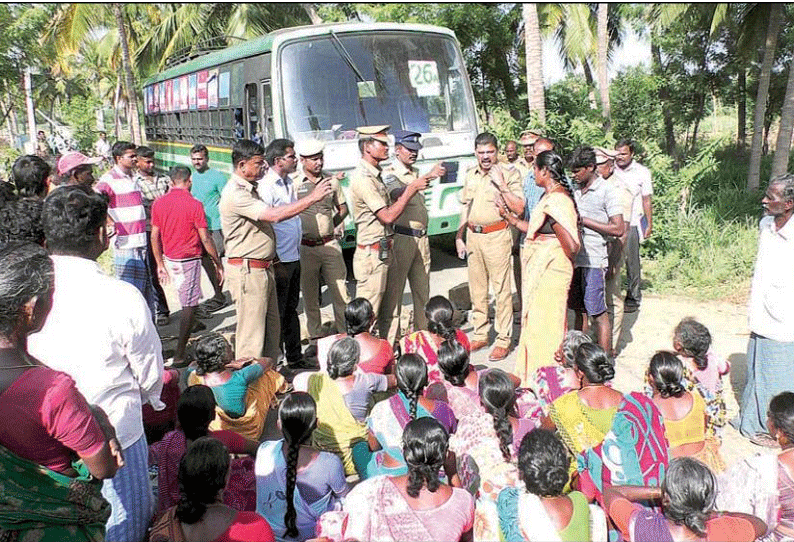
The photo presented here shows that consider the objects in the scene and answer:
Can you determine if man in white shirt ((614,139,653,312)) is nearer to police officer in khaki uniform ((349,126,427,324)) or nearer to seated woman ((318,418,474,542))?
police officer in khaki uniform ((349,126,427,324))

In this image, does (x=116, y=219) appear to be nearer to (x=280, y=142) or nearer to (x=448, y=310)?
(x=280, y=142)

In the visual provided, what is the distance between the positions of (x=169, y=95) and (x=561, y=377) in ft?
36.3

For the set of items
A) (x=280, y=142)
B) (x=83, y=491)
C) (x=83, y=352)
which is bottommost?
(x=83, y=491)

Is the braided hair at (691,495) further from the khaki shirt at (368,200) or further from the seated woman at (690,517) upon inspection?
the khaki shirt at (368,200)

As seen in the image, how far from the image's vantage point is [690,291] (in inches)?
268

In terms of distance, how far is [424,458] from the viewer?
220 centimetres

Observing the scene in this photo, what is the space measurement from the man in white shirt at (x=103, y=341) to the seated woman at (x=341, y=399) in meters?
1.05

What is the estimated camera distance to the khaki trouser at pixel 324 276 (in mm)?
5133

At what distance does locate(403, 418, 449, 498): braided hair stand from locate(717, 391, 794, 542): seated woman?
3.91ft

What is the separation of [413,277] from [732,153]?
Answer: 1939 cm

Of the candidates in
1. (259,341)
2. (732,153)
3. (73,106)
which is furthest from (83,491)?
(73,106)

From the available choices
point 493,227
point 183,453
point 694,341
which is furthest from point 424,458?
point 493,227

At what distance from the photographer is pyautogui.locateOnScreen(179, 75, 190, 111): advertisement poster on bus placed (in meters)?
10.9

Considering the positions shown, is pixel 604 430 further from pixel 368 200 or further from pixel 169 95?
pixel 169 95
